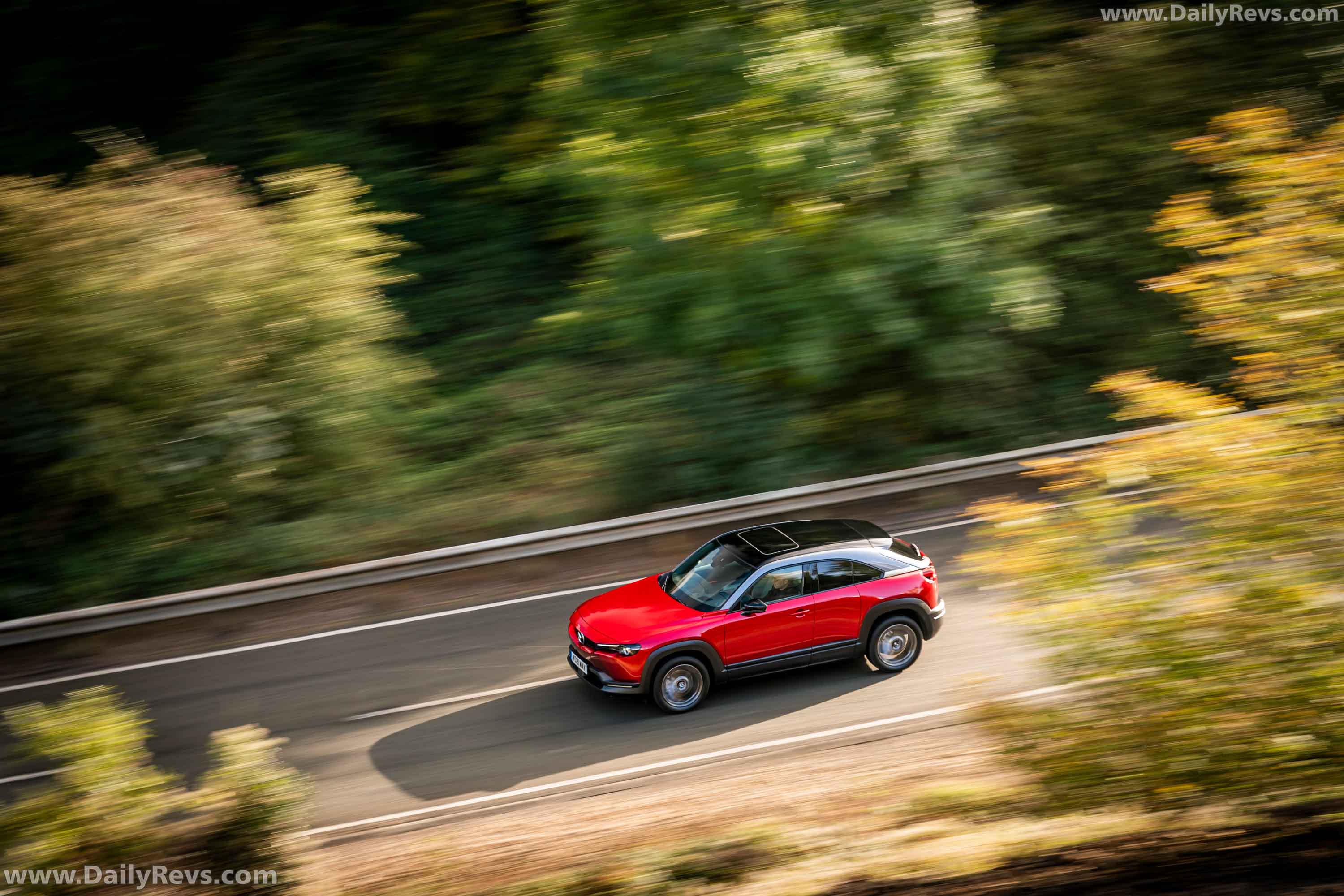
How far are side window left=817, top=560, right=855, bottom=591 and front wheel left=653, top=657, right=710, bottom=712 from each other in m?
1.43

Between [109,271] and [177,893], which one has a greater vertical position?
[109,271]

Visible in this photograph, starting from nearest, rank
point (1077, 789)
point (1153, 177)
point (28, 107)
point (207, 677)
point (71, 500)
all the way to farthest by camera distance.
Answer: point (1077, 789), point (207, 677), point (71, 500), point (1153, 177), point (28, 107)

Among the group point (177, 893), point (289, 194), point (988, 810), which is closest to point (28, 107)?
point (289, 194)

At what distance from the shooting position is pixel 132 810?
19.9 ft

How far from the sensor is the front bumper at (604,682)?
9.32m

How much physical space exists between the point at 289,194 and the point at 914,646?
9913 millimetres

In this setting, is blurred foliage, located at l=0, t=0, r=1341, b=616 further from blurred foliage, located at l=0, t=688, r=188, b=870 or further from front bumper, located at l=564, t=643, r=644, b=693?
blurred foliage, located at l=0, t=688, r=188, b=870

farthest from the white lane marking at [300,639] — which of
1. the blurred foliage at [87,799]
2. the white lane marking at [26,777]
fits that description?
the blurred foliage at [87,799]

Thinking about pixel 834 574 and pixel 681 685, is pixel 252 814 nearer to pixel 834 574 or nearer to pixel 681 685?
pixel 681 685

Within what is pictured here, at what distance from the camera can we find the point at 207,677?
11.1m

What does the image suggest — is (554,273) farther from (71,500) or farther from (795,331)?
(71,500)

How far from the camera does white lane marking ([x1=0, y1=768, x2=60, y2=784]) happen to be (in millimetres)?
9609

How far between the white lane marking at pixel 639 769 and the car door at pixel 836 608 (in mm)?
861

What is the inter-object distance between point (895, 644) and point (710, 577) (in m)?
2.02
